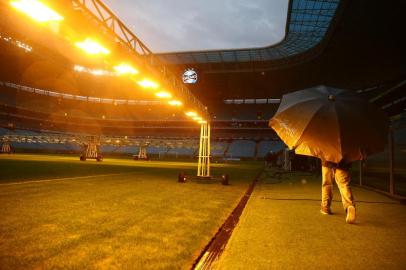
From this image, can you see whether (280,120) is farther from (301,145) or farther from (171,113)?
(171,113)

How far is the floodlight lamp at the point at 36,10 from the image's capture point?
5703 millimetres

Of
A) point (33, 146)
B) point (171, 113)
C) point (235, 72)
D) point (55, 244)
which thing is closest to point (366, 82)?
point (235, 72)

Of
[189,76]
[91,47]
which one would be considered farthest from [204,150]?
[189,76]

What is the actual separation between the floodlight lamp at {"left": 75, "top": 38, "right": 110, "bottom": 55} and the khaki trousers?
6.27 metres

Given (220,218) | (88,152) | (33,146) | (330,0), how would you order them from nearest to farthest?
(220,218) → (330,0) → (88,152) → (33,146)

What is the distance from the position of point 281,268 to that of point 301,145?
2771 millimetres

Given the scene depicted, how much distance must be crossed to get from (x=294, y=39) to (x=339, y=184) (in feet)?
129

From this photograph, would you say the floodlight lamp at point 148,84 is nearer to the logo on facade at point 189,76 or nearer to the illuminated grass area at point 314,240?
the illuminated grass area at point 314,240

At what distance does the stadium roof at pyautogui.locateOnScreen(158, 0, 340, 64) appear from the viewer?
30844 mm

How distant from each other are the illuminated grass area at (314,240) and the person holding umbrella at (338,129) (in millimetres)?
731

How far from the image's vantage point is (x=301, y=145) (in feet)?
17.9

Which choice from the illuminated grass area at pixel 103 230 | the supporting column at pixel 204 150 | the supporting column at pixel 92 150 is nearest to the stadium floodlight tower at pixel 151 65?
the supporting column at pixel 204 150

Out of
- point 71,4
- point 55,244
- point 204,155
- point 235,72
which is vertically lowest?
point 55,244

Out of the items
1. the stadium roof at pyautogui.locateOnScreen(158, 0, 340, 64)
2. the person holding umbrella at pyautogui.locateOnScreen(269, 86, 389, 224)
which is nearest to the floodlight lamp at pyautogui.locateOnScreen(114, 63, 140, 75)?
the person holding umbrella at pyautogui.locateOnScreen(269, 86, 389, 224)
